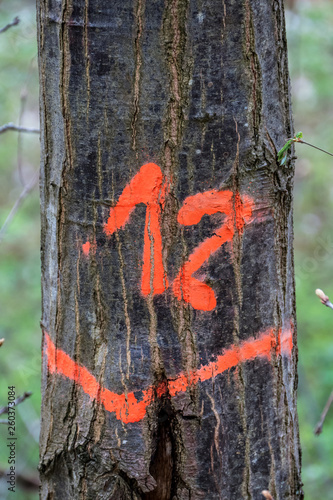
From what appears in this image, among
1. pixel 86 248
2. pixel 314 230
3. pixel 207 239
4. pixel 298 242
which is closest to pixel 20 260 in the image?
pixel 298 242

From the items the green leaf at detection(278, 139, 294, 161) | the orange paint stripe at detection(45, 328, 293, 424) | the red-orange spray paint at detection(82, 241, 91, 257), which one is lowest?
the orange paint stripe at detection(45, 328, 293, 424)

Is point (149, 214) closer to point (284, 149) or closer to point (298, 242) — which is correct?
point (284, 149)

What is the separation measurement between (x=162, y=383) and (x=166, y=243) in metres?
0.30

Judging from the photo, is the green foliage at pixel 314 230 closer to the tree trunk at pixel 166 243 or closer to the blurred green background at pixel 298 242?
the blurred green background at pixel 298 242

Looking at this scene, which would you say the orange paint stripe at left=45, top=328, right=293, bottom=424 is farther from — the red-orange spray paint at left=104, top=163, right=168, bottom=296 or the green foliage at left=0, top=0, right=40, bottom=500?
the green foliage at left=0, top=0, right=40, bottom=500

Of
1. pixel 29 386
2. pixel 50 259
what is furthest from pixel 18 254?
pixel 50 259

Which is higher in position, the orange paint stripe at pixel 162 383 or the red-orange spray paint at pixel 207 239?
the red-orange spray paint at pixel 207 239

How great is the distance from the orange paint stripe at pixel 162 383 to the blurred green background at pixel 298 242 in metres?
1.73

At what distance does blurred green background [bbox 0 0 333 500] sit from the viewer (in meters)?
3.20

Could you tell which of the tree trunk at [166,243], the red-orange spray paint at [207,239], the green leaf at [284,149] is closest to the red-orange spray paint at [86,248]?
the tree trunk at [166,243]

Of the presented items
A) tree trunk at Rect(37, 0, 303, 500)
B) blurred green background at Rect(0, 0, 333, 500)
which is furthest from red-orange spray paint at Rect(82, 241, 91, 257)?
blurred green background at Rect(0, 0, 333, 500)

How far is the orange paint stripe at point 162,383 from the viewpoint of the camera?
Answer: 1.12m

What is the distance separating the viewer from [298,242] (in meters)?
5.21

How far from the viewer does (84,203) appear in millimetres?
1107
